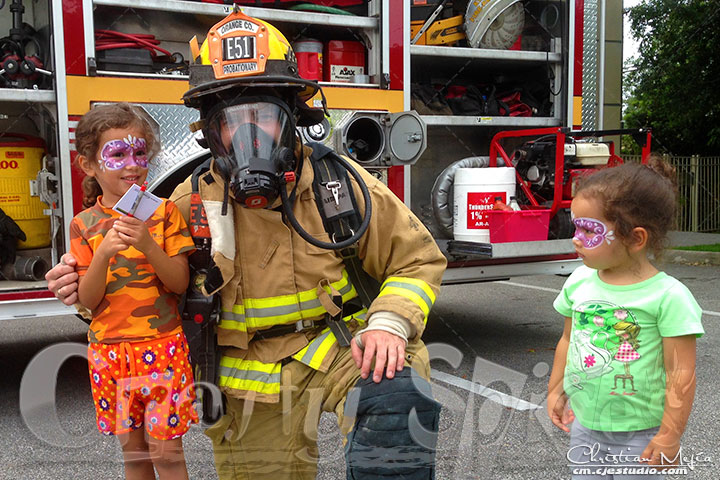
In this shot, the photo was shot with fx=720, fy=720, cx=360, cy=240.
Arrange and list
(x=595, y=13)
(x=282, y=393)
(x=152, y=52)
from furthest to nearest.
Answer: (x=595, y=13)
(x=152, y=52)
(x=282, y=393)

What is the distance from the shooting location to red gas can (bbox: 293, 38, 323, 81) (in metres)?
4.26

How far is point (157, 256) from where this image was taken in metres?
1.99

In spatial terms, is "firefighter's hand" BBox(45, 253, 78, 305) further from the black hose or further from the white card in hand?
the black hose

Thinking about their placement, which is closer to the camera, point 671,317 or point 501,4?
point 671,317

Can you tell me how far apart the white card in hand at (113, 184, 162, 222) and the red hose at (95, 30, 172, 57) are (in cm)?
214

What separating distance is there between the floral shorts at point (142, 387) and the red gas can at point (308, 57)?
2435mm

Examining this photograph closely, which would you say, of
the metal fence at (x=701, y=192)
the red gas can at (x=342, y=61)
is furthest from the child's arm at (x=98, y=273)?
the metal fence at (x=701, y=192)

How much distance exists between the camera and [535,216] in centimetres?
443

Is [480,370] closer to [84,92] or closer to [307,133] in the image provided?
[307,133]

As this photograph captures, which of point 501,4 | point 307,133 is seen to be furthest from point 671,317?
point 501,4

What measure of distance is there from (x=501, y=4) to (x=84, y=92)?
2.73 m

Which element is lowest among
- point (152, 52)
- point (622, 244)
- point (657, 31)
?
point (622, 244)

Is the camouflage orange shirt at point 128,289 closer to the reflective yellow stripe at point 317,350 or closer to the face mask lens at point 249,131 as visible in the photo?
the face mask lens at point 249,131

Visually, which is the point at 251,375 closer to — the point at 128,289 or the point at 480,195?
the point at 128,289
